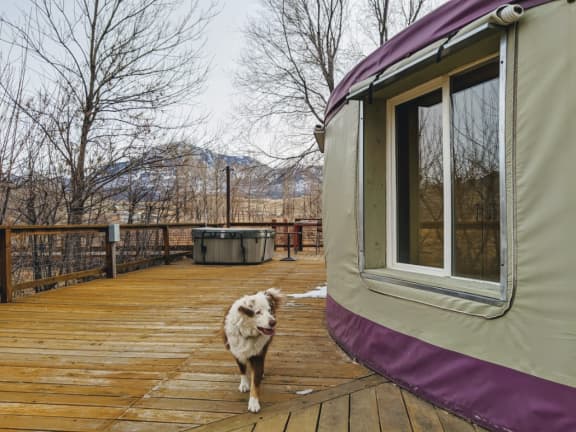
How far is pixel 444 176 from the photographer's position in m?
2.12

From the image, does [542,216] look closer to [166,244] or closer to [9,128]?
[9,128]

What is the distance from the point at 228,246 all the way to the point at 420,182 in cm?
588

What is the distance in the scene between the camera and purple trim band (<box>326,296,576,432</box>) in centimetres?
140

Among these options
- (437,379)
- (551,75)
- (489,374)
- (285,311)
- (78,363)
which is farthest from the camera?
(285,311)

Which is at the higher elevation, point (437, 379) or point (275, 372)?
point (437, 379)

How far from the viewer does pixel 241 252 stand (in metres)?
7.79

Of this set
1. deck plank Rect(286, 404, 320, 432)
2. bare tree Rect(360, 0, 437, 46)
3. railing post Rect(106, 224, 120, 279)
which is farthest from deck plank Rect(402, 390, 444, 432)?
bare tree Rect(360, 0, 437, 46)

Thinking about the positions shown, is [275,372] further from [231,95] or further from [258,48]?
[258,48]

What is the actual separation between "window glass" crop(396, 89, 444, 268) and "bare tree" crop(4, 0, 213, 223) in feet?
19.5

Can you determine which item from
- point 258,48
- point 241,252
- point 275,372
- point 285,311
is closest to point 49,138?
point 241,252

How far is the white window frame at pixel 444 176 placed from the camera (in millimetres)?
1615

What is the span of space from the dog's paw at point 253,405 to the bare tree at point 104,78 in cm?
608

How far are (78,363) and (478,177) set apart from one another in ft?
8.60

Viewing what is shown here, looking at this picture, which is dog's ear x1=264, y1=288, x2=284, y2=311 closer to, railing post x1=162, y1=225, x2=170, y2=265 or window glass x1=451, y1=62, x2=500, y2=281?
window glass x1=451, y1=62, x2=500, y2=281
